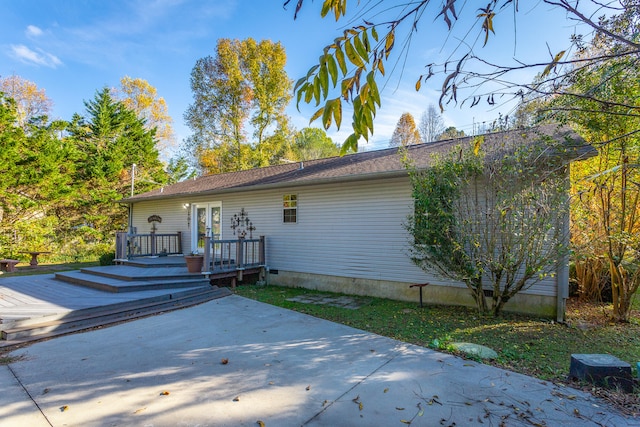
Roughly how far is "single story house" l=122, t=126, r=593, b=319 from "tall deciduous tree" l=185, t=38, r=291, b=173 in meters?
9.04

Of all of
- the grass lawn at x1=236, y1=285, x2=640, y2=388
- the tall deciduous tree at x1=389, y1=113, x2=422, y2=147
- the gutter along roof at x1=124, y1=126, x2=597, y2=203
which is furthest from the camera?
the tall deciduous tree at x1=389, y1=113, x2=422, y2=147

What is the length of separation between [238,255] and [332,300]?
124 inches

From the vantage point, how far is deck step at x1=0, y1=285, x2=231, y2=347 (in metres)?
4.68

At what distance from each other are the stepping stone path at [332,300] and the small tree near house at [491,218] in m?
1.73

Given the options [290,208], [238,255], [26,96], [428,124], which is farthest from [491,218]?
[26,96]

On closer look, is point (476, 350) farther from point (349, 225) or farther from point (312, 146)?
point (312, 146)

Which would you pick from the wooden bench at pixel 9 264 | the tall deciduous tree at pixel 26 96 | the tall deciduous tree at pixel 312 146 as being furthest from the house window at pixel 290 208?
the tall deciduous tree at pixel 26 96

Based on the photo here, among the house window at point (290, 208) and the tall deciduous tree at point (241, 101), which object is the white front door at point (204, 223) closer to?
the house window at point (290, 208)

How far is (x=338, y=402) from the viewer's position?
2.90 meters

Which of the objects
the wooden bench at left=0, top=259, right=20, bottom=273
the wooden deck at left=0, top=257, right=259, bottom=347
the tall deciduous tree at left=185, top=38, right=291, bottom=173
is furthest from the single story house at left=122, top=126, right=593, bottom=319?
the tall deciduous tree at left=185, top=38, right=291, bottom=173

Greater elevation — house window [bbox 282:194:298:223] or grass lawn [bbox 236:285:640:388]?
house window [bbox 282:194:298:223]

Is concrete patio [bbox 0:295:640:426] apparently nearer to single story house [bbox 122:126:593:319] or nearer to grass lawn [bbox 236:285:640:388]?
grass lawn [bbox 236:285:640:388]

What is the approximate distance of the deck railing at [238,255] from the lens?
8.42 m

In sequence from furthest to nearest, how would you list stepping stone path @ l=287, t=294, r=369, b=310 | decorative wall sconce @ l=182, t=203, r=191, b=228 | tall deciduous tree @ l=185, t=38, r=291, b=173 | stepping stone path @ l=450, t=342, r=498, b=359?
1. tall deciduous tree @ l=185, t=38, r=291, b=173
2. decorative wall sconce @ l=182, t=203, r=191, b=228
3. stepping stone path @ l=287, t=294, r=369, b=310
4. stepping stone path @ l=450, t=342, r=498, b=359
